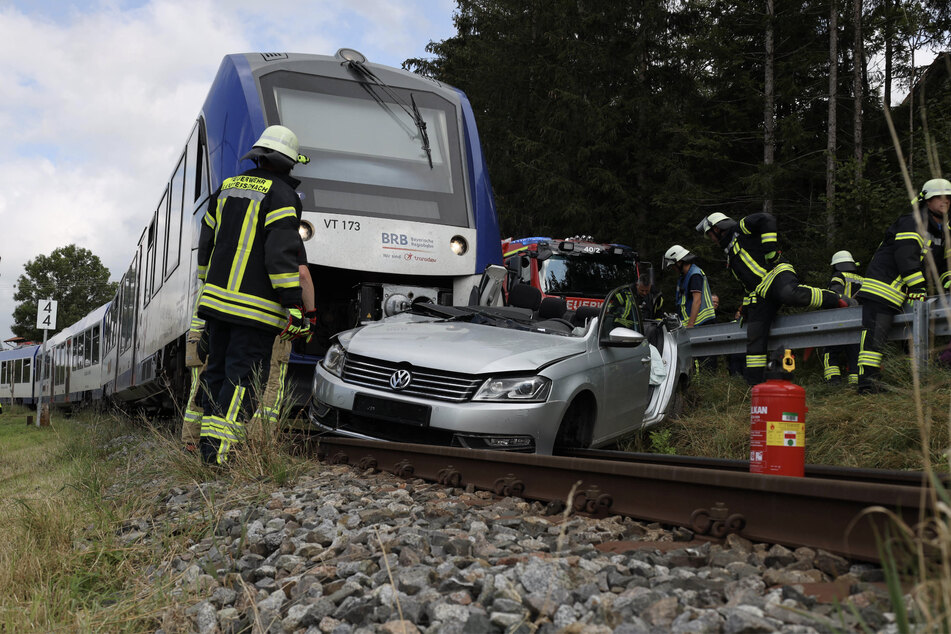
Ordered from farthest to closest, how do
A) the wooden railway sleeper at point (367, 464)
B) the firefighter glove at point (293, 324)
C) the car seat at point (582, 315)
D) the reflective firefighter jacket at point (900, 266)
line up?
the reflective firefighter jacket at point (900, 266), the car seat at point (582, 315), the firefighter glove at point (293, 324), the wooden railway sleeper at point (367, 464)

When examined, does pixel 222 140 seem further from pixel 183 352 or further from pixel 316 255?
pixel 183 352

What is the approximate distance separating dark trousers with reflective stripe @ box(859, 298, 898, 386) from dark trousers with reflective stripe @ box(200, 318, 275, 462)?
15.7ft

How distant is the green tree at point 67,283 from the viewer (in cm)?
7788

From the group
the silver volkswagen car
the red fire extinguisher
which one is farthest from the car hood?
the red fire extinguisher

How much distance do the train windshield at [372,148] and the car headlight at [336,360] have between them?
81.7 inches

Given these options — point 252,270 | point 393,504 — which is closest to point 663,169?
point 252,270

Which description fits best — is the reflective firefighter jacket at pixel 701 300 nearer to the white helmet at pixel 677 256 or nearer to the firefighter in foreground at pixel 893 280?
the white helmet at pixel 677 256

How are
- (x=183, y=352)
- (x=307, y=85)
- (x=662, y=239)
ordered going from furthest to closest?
(x=662, y=239) → (x=183, y=352) → (x=307, y=85)

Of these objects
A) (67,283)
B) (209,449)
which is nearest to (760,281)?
(209,449)

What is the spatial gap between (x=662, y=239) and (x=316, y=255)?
16028 millimetres

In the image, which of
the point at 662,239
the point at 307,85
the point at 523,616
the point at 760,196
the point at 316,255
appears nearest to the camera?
the point at 523,616

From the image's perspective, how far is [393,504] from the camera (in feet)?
12.9

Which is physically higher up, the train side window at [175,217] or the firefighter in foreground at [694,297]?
the train side window at [175,217]

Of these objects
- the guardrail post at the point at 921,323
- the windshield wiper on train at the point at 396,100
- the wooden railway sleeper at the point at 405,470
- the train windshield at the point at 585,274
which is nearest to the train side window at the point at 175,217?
the windshield wiper on train at the point at 396,100
